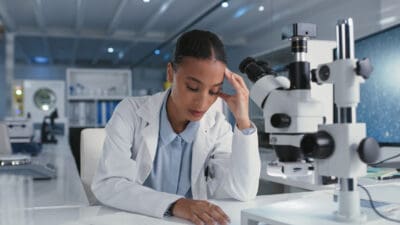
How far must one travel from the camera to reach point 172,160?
120 centimetres

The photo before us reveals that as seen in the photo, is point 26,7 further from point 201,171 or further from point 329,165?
point 329,165

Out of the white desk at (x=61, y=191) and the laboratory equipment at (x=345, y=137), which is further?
the white desk at (x=61, y=191)

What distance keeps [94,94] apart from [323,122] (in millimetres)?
4428

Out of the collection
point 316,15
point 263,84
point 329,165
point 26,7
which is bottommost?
point 329,165

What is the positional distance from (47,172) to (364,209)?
137cm

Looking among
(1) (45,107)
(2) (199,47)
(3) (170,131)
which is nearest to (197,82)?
(2) (199,47)

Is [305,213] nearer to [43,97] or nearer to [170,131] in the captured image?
[170,131]

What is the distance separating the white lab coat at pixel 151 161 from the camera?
927 millimetres

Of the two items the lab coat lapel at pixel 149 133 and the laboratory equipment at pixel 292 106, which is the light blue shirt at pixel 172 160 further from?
the laboratory equipment at pixel 292 106

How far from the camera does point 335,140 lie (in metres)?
0.59

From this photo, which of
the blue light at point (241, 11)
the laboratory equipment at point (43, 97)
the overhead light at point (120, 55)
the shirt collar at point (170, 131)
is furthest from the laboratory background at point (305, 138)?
the overhead light at point (120, 55)

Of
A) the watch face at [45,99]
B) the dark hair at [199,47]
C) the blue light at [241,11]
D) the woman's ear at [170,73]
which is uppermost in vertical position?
the blue light at [241,11]

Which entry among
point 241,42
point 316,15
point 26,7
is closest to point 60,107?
point 26,7

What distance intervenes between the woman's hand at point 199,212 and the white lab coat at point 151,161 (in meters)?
0.03
